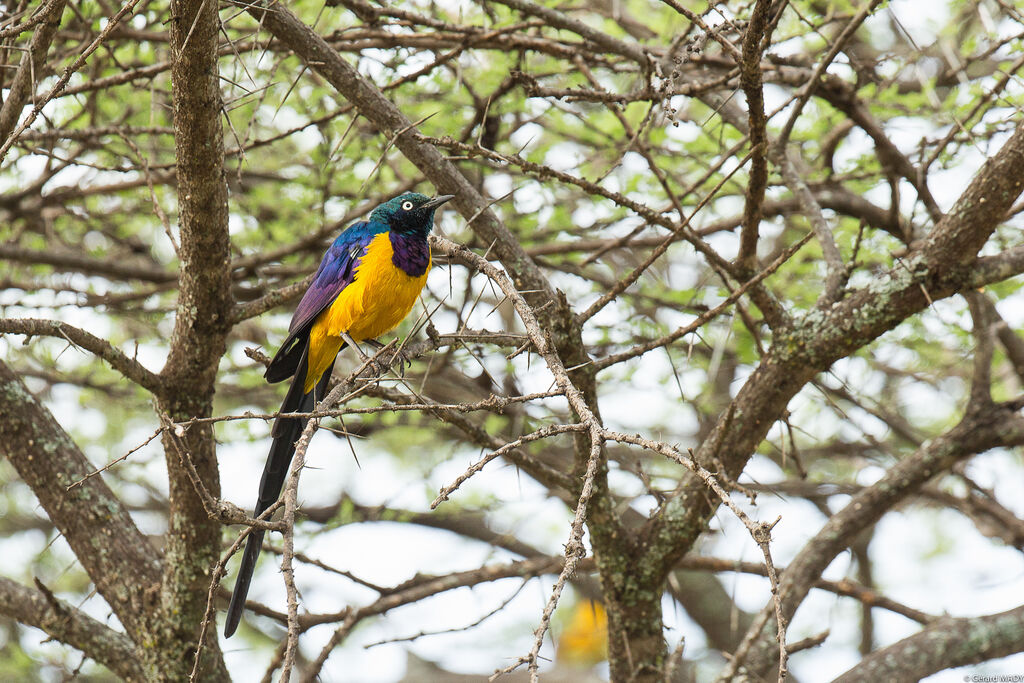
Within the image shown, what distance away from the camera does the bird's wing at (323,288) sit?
3727 mm

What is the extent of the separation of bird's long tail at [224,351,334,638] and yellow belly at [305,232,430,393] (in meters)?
0.09

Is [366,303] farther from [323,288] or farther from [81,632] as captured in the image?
[81,632]

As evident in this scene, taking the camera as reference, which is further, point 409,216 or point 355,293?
point 409,216

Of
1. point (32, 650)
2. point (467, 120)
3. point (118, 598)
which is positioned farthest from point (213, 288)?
point (32, 650)

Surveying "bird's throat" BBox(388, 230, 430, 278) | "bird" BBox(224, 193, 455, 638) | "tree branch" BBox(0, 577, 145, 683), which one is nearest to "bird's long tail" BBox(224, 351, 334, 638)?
"bird" BBox(224, 193, 455, 638)

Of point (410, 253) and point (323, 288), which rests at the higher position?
point (410, 253)

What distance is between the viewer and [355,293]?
3.78m

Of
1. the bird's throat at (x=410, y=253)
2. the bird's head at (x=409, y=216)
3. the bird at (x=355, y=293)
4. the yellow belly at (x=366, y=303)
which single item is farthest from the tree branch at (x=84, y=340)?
the bird's head at (x=409, y=216)

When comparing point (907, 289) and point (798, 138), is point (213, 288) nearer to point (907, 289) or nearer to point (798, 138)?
point (907, 289)

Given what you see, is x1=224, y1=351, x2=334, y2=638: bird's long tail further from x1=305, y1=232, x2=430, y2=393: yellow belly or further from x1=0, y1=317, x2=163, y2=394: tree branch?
x1=0, y1=317, x2=163, y2=394: tree branch

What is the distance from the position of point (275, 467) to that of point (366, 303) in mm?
784

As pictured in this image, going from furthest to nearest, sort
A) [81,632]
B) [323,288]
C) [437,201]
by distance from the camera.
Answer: [323,288] → [437,201] → [81,632]

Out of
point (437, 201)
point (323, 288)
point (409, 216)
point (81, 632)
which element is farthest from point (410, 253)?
point (81, 632)

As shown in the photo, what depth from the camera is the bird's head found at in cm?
397
